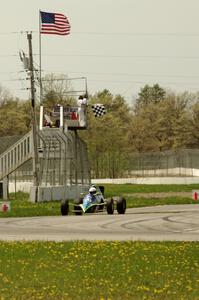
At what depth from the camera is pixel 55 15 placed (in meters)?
46.7

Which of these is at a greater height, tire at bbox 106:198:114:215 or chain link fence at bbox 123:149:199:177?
chain link fence at bbox 123:149:199:177

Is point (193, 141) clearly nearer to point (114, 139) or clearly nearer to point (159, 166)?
point (114, 139)

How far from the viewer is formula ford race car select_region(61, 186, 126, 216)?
3253 centimetres

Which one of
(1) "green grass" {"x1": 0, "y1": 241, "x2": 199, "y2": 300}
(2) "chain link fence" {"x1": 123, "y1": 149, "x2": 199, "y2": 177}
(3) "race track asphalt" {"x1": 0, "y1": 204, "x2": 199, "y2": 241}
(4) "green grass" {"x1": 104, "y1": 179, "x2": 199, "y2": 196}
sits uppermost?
(2) "chain link fence" {"x1": 123, "y1": 149, "x2": 199, "y2": 177}

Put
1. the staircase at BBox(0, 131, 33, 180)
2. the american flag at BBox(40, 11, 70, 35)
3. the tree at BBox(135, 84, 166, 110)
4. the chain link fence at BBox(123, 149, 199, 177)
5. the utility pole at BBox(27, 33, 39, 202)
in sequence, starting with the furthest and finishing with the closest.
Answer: the tree at BBox(135, 84, 166, 110), the chain link fence at BBox(123, 149, 199, 177), the staircase at BBox(0, 131, 33, 180), the american flag at BBox(40, 11, 70, 35), the utility pole at BBox(27, 33, 39, 202)

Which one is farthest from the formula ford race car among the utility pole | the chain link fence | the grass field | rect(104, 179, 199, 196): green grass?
the chain link fence

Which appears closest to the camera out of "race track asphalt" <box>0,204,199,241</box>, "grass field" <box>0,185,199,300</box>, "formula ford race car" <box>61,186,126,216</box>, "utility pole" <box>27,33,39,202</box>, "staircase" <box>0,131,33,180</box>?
"grass field" <box>0,185,199,300</box>

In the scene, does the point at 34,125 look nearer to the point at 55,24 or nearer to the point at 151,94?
the point at 55,24

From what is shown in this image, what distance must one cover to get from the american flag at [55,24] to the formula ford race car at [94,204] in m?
15.6

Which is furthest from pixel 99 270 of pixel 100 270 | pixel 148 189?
pixel 148 189

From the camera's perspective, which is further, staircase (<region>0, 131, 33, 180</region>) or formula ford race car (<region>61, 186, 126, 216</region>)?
staircase (<region>0, 131, 33, 180</region>)

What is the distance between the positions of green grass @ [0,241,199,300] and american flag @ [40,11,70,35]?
29289mm

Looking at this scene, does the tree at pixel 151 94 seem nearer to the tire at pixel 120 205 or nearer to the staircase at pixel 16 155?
the staircase at pixel 16 155

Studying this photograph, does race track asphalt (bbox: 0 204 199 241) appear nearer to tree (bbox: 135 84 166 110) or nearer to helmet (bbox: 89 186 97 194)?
helmet (bbox: 89 186 97 194)
